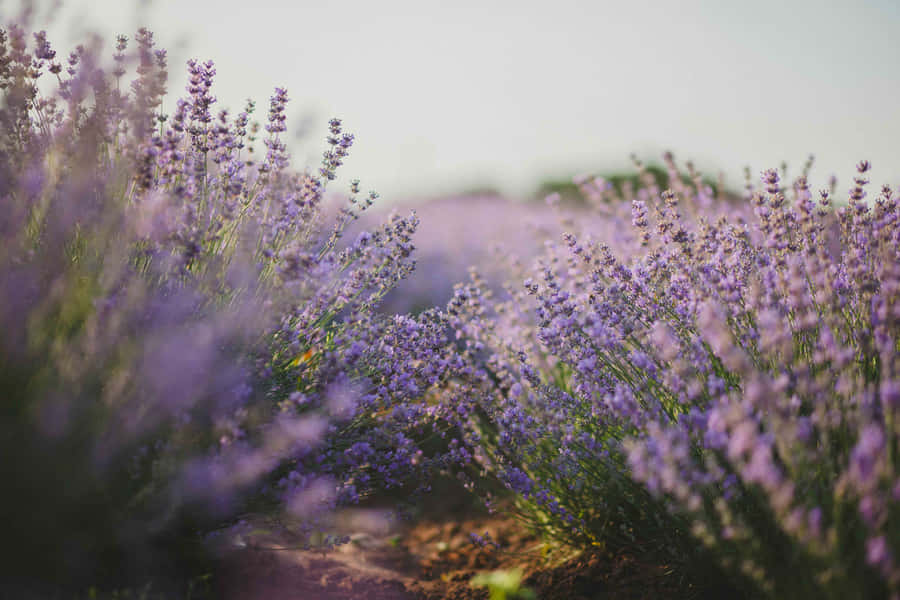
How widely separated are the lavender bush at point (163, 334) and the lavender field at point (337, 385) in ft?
0.04

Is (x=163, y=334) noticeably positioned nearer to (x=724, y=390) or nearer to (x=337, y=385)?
(x=337, y=385)

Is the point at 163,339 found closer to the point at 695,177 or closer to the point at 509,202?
the point at 695,177

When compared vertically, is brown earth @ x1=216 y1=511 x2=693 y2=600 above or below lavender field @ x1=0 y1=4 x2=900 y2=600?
below

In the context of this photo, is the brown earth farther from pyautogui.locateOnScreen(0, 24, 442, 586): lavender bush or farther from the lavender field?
pyautogui.locateOnScreen(0, 24, 442, 586): lavender bush

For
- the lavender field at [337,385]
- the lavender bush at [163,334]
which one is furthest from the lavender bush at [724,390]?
the lavender bush at [163,334]

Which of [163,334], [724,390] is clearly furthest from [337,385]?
[724,390]

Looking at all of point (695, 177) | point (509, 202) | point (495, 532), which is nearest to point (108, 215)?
point (495, 532)

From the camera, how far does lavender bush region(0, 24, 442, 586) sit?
1.46m

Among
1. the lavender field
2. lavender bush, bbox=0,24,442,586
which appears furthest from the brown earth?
lavender bush, bbox=0,24,442,586

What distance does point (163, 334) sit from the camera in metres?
1.68

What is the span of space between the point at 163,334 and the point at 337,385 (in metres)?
0.53

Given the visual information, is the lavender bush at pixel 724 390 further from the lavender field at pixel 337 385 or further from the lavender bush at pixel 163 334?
the lavender bush at pixel 163 334

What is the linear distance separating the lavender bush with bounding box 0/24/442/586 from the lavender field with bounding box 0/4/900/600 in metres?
0.01

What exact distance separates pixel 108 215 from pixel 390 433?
1153 mm
